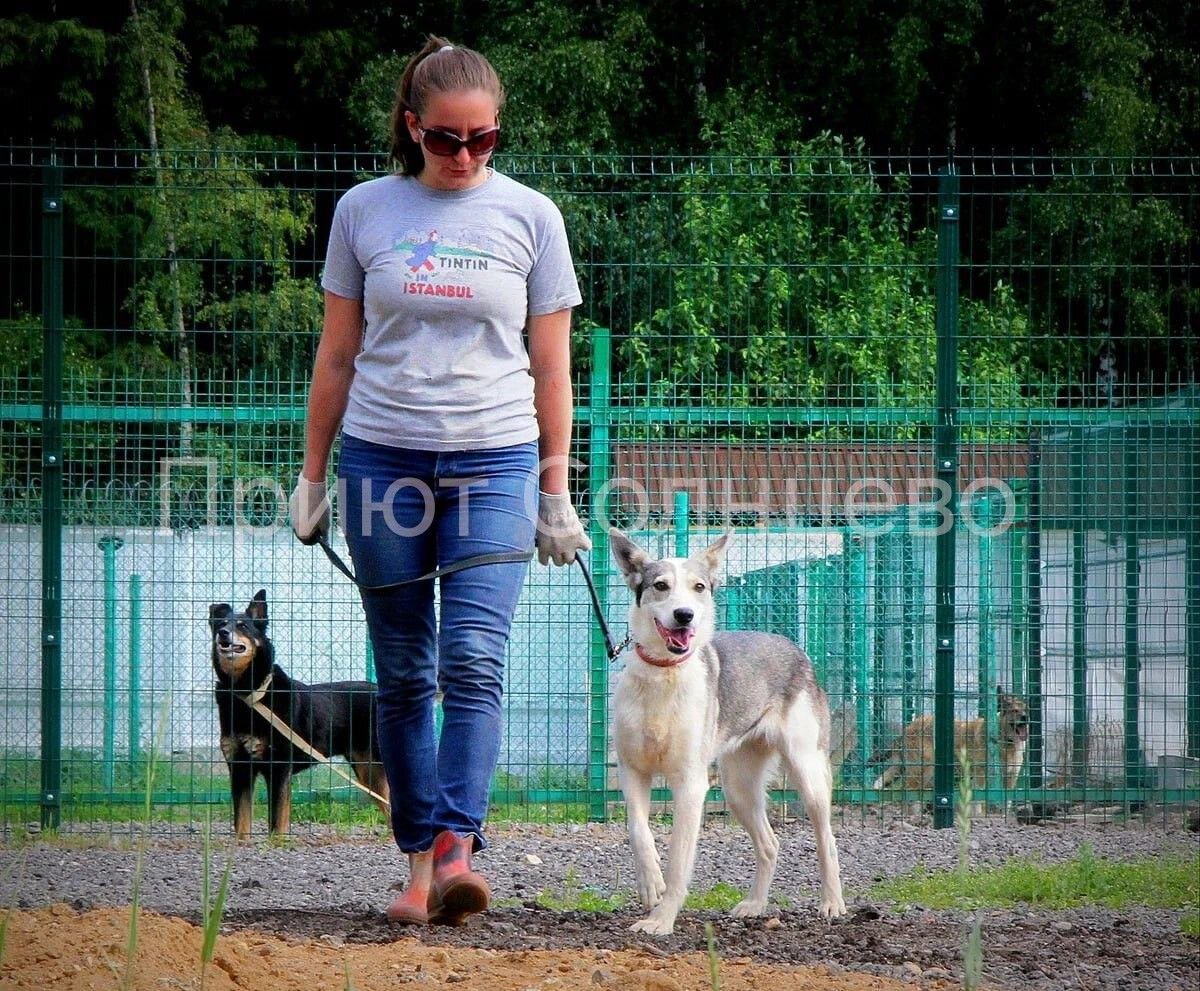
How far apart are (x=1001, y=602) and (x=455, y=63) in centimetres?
507

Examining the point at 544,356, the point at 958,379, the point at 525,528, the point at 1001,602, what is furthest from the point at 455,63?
the point at 1001,602

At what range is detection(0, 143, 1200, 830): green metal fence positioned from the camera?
657 centimetres

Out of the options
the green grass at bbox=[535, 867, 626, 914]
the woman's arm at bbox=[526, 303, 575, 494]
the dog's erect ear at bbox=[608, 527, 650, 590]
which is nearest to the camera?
the woman's arm at bbox=[526, 303, 575, 494]

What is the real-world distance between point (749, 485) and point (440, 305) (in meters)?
3.52

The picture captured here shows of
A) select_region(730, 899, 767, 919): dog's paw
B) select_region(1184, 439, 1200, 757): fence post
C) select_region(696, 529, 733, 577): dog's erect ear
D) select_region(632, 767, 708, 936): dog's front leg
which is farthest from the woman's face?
select_region(1184, 439, 1200, 757): fence post

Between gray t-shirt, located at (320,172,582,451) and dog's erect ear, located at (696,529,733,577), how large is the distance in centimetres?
164

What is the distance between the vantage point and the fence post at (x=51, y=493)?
21.0 feet

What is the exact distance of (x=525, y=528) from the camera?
12.0 feet

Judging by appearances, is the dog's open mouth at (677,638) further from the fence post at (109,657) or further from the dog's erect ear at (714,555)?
the fence post at (109,657)

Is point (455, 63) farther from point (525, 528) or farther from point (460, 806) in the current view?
point (460, 806)

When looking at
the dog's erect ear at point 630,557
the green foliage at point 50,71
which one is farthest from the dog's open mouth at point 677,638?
the green foliage at point 50,71

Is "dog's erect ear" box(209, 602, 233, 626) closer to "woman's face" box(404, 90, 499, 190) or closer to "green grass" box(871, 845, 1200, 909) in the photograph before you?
"green grass" box(871, 845, 1200, 909)

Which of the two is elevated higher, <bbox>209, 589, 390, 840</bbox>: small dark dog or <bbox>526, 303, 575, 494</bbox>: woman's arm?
<bbox>526, 303, 575, 494</bbox>: woman's arm

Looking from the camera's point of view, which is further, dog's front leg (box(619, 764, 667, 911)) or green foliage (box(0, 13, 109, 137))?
green foliage (box(0, 13, 109, 137))
